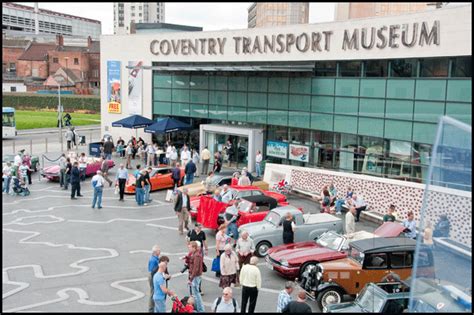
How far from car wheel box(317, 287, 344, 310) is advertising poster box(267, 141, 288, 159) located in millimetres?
17247

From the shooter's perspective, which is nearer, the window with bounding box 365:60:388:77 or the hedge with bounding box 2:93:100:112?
the window with bounding box 365:60:388:77

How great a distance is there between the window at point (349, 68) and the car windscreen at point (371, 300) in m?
16.3

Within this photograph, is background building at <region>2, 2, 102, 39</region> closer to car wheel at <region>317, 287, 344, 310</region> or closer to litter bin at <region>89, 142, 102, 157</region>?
litter bin at <region>89, 142, 102, 157</region>

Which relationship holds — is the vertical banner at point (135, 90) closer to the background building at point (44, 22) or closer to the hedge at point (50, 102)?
the hedge at point (50, 102)

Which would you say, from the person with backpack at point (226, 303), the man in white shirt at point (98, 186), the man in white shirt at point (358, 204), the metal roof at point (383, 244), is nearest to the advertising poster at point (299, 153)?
the man in white shirt at point (358, 204)

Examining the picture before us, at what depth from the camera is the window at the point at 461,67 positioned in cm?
2157

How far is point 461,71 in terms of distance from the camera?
21781mm

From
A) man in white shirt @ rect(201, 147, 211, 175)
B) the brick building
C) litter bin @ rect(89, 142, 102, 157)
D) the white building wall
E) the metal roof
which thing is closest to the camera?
the metal roof

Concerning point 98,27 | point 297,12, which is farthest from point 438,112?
point 98,27

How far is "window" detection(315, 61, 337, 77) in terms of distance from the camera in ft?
87.9

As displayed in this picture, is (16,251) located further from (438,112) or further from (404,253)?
(438,112)

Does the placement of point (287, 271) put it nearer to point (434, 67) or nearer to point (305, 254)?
point (305, 254)

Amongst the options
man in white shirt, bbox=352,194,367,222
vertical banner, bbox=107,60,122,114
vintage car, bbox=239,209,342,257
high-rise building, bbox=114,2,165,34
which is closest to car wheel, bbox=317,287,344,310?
vintage car, bbox=239,209,342,257

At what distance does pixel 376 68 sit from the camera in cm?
2495
